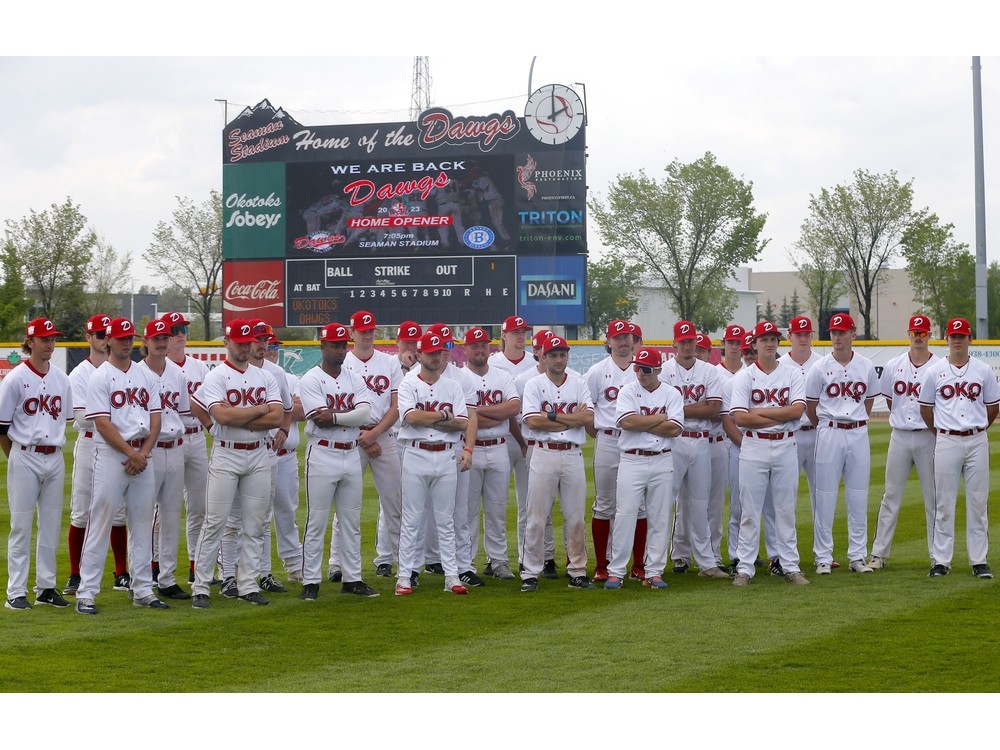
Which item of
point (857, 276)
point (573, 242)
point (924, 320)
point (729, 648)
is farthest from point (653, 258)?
point (729, 648)

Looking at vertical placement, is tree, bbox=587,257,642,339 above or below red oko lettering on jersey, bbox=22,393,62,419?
above

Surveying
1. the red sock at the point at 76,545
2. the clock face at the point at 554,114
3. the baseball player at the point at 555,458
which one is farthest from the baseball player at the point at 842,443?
the clock face at the point at 554,114

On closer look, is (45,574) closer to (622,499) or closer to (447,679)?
(447,679)

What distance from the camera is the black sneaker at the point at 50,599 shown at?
8.28 metres

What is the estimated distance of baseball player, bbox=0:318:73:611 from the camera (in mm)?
8164

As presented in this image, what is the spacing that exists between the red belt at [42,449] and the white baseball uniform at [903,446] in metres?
6.68

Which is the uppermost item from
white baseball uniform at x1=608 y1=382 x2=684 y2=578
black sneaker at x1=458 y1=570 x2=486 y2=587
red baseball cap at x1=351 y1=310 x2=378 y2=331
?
red baseball cap at x1=351 y1=310 x2=378 y2=331

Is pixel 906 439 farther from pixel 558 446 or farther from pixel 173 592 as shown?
pixel 173 592

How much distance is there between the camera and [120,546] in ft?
30.1

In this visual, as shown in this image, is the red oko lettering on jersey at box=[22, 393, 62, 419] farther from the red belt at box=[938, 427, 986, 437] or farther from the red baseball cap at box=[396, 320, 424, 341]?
the red belt at box=[938, 427, 986, 437]

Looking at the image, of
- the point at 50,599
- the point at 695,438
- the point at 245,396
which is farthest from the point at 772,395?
the point at 50,599

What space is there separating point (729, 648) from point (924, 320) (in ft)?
14.2

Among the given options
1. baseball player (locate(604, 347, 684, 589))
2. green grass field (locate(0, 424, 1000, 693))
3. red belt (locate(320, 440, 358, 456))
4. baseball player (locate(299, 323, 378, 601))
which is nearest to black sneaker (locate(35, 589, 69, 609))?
green grass field (locate(0, 424, 1000, 693))

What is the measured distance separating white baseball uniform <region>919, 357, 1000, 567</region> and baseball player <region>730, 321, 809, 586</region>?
1221mm
